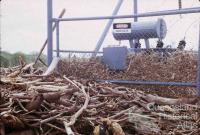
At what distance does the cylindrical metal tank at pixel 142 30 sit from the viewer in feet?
21.6

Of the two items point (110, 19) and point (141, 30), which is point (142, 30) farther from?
point (110, 19)

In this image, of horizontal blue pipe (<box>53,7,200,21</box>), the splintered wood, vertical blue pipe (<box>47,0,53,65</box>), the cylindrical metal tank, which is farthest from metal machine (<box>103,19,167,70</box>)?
the splintered wood

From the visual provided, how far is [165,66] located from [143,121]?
2.34 m

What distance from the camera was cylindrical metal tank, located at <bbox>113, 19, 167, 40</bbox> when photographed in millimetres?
6598

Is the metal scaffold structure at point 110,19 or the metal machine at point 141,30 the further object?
the metal machine at point 141,30

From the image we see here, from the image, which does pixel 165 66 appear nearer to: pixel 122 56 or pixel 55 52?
Result: pixel 122 56

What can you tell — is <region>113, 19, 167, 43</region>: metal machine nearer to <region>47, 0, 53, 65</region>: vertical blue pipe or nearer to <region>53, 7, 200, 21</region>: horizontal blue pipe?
<region>53, 7, 200, 21</region>: horizontal blue pipe

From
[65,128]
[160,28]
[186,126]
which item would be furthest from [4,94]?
[160,28]

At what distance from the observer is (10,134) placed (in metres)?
2.88

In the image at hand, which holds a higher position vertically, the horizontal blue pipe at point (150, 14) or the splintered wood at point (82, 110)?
the horizontal blue pipe at point (150, 14)

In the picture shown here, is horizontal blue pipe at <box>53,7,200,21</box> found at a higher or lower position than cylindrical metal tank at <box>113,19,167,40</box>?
higher

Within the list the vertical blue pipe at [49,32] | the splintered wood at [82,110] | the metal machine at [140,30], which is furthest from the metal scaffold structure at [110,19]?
the splintered wood at [82,110]

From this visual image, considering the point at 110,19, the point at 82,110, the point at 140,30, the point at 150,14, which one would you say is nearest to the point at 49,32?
the point at 110,19

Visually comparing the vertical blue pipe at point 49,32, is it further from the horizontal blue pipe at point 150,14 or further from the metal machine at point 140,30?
the metal machine at point 140,30
